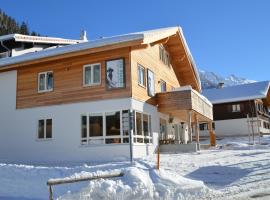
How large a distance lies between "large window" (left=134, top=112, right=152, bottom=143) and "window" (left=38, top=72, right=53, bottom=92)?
5.18 meters

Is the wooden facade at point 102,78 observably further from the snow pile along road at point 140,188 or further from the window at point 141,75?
the snow pile along road at point 140,188

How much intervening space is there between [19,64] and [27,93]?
1.71 metres

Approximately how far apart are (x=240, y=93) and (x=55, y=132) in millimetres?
33881

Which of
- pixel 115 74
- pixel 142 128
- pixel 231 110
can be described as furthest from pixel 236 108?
pixel 115 74

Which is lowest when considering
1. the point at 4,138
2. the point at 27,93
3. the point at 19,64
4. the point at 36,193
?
the point at 36,193

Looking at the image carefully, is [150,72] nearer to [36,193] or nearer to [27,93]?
[27,93]

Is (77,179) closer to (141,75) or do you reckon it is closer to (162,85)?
(141,75)

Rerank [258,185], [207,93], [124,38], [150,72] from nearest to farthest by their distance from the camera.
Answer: [258,185]
[124,38]
[150,72]
[207,93]

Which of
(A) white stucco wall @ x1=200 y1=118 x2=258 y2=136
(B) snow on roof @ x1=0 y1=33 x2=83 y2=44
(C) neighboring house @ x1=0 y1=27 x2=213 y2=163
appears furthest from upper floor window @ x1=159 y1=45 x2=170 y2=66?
(A) white stucco wall @ x1=200 y1=118 x2=258 y2=136

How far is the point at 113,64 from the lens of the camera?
19.1 metres

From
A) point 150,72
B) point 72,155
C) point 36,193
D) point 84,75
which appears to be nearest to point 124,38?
point 84,75

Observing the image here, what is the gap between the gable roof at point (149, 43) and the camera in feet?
59.1

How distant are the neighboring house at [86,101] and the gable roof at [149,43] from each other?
0.19ft

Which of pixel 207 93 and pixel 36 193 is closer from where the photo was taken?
pixel 36 193
